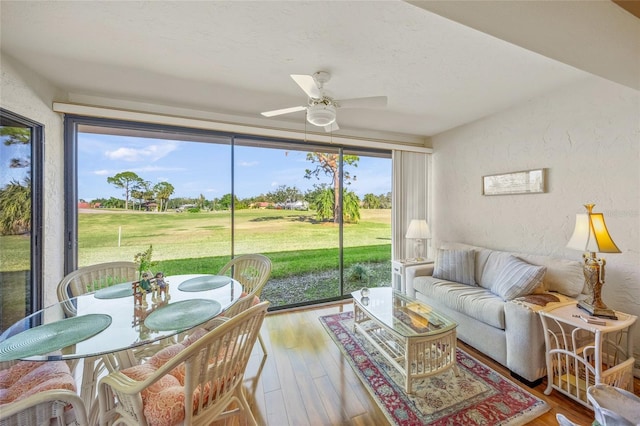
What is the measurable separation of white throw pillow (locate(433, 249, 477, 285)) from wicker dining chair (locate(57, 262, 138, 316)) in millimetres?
3046

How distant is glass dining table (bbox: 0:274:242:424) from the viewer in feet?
3.80

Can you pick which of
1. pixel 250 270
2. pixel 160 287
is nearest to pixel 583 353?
pixel 250 270

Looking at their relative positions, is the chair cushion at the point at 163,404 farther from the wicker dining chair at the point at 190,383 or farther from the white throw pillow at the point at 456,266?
the white throw pillow at the point at 456,266

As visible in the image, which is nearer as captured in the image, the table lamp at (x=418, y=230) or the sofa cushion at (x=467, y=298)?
the sofa cushion at (x=467, y=298)

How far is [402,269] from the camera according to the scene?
3.29 m

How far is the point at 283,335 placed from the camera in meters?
2.57

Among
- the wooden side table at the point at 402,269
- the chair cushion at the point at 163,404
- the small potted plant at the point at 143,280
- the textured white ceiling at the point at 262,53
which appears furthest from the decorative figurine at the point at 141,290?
the wooden side table at the point at 402,269

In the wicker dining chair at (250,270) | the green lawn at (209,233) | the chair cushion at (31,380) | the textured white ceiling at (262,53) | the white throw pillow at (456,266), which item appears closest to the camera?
the chair cushion at (31,380)

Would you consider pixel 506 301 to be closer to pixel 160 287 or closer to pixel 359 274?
pixel 359 274

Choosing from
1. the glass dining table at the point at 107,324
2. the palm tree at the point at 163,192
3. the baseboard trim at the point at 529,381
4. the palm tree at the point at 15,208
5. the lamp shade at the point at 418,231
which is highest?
the palm tree at the point at 163,192

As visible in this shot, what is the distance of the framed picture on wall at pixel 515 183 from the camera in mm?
2536

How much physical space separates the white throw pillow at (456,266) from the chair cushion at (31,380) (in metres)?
3.17

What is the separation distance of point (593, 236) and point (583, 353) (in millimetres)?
794

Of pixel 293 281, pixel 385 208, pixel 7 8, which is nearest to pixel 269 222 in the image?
pixel 293 281
